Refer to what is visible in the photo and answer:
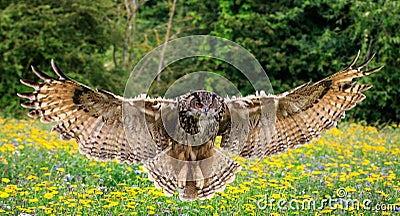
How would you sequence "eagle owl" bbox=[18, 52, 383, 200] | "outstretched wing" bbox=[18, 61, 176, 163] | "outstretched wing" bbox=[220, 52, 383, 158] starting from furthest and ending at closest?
"outstretched wing" bbox=[220, 52, 383, 158]
"eagle owl" bbox=[18, 52, 383, 200]
"outstretched wing" bbox=[18, 61, 176, 163]

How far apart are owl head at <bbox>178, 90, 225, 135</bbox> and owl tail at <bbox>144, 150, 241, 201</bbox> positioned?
650mm

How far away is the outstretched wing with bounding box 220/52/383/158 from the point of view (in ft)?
18.5

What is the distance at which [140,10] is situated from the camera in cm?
2066

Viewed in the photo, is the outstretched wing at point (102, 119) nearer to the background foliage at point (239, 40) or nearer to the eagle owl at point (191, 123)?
the eagle owl at point (191, 123)

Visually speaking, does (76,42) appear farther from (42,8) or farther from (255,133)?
(255,133)

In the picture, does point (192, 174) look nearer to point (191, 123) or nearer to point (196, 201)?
point (196, 201)

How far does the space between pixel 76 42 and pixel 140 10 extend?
4963 millimetres

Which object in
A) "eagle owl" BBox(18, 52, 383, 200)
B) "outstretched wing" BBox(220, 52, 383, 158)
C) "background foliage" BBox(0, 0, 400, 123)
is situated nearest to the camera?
"eagle owl" BBox(18, 52, 383, 200)

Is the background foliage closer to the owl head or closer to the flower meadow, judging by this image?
the flower meadow

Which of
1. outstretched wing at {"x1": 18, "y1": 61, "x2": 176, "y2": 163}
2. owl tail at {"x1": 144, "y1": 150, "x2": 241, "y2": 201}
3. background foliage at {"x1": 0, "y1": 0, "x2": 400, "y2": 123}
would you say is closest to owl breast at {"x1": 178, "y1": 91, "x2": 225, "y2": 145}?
outstretched wing at {"x1": 18, "y1": 61, "x2": 176, "y2": 163}

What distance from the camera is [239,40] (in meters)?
16.5

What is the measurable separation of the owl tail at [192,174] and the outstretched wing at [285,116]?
8.9 inches

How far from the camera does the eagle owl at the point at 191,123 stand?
5.29m

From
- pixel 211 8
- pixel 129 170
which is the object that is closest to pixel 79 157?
pixel 129 170
